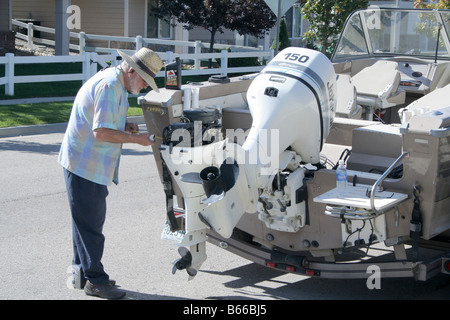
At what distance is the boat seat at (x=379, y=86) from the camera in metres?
7.61

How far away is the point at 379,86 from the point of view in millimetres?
7746

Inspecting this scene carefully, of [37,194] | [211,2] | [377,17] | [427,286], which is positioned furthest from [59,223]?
[211,2]

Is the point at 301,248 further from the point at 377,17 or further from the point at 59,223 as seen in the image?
the point at 377,17

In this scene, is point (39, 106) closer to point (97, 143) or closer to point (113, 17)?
point (97, 143)

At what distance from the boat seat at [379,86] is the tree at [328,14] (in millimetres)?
12299

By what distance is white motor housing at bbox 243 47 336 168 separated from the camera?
5048mm

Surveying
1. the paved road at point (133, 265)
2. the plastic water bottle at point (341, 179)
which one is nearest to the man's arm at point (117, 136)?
the paved road at point (133, 265)

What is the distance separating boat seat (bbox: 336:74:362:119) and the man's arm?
2414mm

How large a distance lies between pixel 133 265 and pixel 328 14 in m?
15.7

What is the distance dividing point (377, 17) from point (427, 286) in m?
4.09

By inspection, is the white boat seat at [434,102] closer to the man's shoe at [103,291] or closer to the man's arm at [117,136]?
the man's arm at [117,136]

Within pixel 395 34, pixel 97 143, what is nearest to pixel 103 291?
pixel 97 143

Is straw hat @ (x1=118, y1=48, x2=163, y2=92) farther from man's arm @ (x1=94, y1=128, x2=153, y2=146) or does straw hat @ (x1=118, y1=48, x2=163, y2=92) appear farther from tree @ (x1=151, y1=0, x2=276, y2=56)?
tree @ (x1=151, y1=0, x2=276, y2=56)

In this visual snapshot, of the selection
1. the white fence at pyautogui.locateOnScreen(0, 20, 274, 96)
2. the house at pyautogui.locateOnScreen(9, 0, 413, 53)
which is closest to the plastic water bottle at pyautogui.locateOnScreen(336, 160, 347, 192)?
the white fence at pyautogui.locateOnScreen(0, 20, 274, 96)
